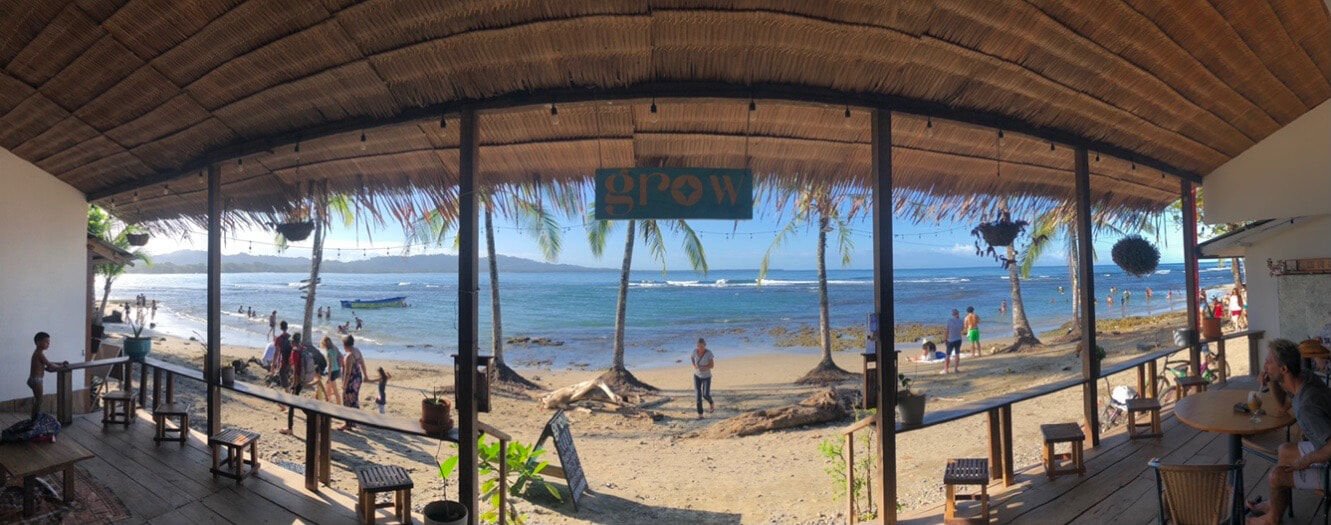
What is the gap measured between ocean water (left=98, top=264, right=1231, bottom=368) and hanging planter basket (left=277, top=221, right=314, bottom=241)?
18.8 m

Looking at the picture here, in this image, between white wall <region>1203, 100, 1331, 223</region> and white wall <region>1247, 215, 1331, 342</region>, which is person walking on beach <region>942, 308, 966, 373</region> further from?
white wall <region>1203, 100, 1331, 223</region>

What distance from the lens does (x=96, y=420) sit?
21.4 feet

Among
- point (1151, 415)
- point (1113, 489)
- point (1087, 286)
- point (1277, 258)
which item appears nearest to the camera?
point (1113, 489)

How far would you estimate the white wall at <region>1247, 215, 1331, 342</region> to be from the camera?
21.8ft

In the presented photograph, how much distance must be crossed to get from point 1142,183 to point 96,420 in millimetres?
11102

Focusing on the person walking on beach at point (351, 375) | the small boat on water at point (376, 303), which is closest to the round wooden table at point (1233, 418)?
the person walking on beach at point (351, 375)

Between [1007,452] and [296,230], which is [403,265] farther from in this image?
[1007,452]

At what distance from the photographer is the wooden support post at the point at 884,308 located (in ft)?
12.5

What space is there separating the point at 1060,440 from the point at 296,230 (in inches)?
224

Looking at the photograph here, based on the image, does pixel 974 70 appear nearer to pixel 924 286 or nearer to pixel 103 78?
pixel 103 78

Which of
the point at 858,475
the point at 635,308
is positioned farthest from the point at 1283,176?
the point at 635,308

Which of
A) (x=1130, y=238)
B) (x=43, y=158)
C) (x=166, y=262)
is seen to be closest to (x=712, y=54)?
(x=1130, y=238)

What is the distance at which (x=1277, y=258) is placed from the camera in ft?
24.0

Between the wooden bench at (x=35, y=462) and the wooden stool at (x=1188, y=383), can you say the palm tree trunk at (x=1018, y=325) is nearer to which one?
the wooden stool at (x=1188, y=383)
